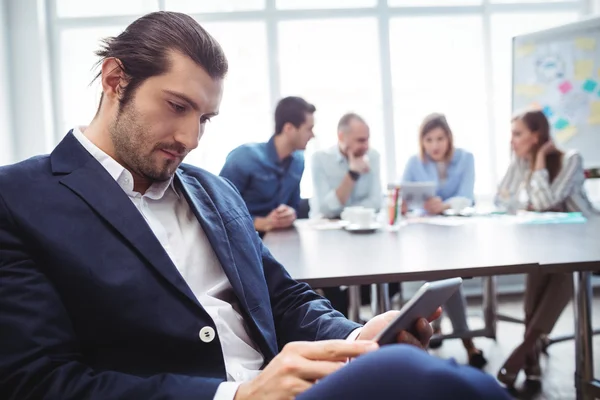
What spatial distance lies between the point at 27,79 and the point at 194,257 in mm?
3830

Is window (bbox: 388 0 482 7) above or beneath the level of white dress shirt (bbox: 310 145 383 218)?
above

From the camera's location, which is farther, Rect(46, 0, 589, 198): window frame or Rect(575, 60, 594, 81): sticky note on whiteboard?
Rect(46, 0, 589, 198): window frame

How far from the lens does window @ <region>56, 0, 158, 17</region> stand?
4535 mm

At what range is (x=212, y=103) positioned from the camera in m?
1.09

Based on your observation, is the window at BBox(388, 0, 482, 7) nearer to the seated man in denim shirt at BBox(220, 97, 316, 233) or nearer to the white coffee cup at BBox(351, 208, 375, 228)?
the seated man in denim shirt at BBox(220, 97, 316, 233)

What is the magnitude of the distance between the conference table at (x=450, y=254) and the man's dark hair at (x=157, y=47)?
0.68 meters

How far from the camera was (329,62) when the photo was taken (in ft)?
15.3

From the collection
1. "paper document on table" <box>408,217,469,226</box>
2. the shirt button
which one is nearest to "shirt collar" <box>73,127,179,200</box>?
the shirt button

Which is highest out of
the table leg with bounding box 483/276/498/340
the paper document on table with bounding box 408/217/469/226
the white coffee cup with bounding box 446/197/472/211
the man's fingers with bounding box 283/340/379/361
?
the man's fingers with bounding box 283/340/379/361

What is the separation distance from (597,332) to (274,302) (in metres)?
2.32

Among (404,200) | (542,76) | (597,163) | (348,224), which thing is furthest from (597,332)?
(542,76)

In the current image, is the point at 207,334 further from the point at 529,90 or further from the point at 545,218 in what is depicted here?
the point at 529,90

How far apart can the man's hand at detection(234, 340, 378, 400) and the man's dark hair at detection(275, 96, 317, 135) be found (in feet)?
7.72

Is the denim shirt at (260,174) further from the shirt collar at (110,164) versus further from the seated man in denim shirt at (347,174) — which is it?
the shirt collar at (110,164)
